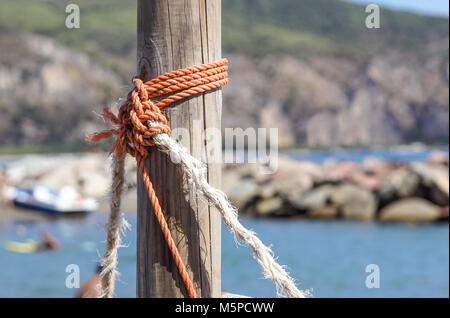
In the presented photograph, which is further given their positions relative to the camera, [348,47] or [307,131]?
[348,47]

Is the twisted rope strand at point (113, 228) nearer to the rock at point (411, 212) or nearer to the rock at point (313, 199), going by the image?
the rock at point (411, 212)

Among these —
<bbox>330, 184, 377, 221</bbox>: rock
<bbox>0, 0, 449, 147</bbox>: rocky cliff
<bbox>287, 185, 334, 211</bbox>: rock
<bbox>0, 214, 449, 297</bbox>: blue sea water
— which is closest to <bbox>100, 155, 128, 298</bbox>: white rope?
<bbox>0, 214, 449, 297</bbox>: blue sea water

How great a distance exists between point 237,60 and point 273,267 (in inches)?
4781

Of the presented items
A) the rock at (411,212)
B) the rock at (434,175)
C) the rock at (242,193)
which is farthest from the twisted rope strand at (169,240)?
the rock at (242,193)

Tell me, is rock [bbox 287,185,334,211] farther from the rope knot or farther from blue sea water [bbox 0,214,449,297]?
the rope knot

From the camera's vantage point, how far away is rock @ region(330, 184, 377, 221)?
22.8m

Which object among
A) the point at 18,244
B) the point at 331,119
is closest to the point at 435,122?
the point at 331,119

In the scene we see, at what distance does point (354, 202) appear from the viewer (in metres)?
23.1

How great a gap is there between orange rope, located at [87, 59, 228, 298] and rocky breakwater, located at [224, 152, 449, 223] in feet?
63.2

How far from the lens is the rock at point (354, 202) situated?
2281 cm

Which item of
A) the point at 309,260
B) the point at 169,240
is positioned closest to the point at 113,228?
the point at 169,240

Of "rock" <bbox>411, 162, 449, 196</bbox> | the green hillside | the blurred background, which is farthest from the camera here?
the green hillside
